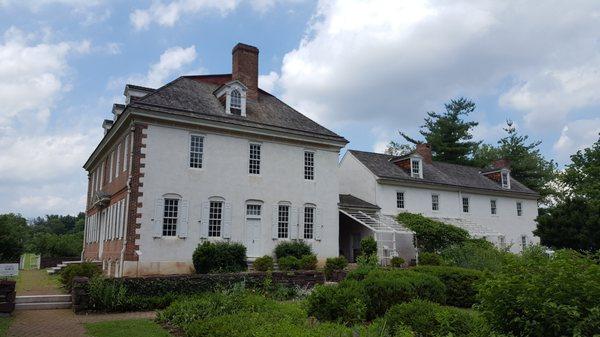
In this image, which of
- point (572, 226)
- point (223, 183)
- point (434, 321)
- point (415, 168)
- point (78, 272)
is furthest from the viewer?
point (415, 168)

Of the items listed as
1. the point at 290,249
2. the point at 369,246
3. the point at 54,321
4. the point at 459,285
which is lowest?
the point at 54,321

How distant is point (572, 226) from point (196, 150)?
2335 cm

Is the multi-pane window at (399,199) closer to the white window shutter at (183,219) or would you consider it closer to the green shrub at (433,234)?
the green shrub at (433,234)

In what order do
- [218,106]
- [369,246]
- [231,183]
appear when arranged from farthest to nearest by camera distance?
[369,246]
[218,106]
[231,183]

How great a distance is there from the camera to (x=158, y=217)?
2106 cm

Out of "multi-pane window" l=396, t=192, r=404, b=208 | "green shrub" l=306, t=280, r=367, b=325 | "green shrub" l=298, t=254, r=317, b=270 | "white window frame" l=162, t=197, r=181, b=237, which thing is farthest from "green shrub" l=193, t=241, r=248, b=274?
"multi-pane window" l=396, t=192, r=404, b=208

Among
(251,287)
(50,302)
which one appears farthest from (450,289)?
(50,302)

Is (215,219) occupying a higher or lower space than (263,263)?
higher

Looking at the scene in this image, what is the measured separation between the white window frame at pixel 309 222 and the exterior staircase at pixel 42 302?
1297cm

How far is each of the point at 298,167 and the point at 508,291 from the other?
1970 centimetres

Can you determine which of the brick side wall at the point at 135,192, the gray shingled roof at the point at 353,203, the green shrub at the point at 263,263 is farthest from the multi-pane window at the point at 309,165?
the brick side wall at the point at 135,192

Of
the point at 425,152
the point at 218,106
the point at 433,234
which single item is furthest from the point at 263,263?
the point at 425,152

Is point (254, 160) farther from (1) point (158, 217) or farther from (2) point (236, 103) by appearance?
(1) point (158, 217)

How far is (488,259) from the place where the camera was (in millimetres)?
20812
